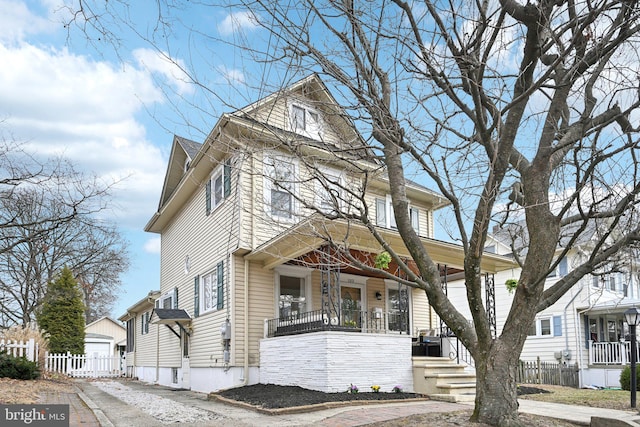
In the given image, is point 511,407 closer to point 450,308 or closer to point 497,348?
point 497,348

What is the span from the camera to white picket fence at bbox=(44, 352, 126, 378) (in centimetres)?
2417

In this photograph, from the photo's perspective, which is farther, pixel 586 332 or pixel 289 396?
pixel 586 332

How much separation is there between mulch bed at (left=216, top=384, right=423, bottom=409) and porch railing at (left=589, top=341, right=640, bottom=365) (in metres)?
12.2

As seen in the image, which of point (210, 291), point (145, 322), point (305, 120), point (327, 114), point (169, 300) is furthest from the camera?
point (145, 322)

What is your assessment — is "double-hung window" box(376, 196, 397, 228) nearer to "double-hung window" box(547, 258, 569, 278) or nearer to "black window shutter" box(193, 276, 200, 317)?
"black window shutter" box(193, 276, 200, 317)

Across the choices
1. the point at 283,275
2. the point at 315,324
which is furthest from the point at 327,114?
the point at 283,275

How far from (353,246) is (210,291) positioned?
5865 mm

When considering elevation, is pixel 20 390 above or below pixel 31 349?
below

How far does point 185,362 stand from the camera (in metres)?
17.5

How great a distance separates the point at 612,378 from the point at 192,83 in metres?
20.0

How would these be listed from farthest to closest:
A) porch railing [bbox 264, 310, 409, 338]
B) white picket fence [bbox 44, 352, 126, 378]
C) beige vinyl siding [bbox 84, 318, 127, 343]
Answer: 1. beige vinyl siding [bbox 84, 318, 127, 343]
2. white picket fence [bbox 44, 352, 126, 378]
3. porch railing [bbox 264, 310, 409, 338]

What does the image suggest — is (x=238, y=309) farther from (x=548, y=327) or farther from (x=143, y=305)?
(x=548, y=327)

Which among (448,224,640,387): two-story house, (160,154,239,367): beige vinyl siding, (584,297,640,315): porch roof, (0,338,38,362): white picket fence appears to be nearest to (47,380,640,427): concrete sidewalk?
(160,154,239,367): beige vinyl siding

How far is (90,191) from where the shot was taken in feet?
40.8
